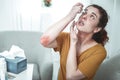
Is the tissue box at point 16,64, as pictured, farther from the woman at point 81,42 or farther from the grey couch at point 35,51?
the grey couch at point 35,51

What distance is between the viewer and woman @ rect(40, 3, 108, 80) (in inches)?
51.3

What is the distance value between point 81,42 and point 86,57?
0.11 m

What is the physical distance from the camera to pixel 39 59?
1.93 metres

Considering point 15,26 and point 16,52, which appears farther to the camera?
point 15,26

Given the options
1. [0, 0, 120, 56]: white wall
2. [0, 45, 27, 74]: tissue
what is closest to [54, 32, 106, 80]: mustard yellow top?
[0, 45, 27, 74]: tissue

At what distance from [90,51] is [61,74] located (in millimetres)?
262

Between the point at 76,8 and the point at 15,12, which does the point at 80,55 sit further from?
the point at 15,12

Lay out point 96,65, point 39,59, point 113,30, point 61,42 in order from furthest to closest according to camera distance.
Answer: point 113,30, point 39,59, point 61,42, point 96,65

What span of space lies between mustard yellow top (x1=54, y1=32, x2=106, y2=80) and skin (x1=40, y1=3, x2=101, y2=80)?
0.03 m

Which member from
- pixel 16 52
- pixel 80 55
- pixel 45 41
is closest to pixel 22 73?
pixel 16 52

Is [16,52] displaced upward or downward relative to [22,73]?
upward

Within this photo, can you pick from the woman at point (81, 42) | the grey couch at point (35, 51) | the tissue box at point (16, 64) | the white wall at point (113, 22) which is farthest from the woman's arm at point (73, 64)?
the white wall at point (113, 22)

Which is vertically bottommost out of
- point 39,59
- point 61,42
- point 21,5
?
point 39,59

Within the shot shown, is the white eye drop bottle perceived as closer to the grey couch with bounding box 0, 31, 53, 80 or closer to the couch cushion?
the grey couch with bounding box 0, 31, 53, 80
